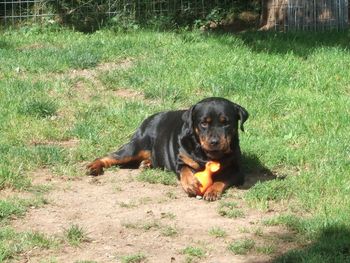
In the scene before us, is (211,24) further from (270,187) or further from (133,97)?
(270,187)

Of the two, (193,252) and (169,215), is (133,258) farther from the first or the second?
(169,215)

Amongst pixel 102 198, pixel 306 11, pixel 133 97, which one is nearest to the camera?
pixel 102 198

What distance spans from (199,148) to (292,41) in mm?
5168

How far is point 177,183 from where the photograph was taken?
7.16m

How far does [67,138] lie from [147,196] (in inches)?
74.8

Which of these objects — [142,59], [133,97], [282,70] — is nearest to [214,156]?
[133,97]

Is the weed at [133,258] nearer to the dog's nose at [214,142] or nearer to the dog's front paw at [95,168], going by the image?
the dog's nose at [214,142]

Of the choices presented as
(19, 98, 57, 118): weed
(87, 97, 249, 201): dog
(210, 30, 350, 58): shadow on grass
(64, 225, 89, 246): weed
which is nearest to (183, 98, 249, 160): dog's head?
(87, 97, 249, 201): dog

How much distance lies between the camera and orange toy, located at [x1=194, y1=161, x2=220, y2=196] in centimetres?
684

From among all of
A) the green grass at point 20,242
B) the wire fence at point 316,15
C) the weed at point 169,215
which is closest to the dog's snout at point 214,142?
the weed at point 169,215

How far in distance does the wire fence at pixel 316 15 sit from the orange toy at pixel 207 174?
6333mm

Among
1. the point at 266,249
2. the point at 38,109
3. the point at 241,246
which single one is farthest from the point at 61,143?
the point at 266,249

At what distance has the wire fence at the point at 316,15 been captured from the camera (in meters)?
12.8

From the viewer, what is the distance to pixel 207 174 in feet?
22.6
